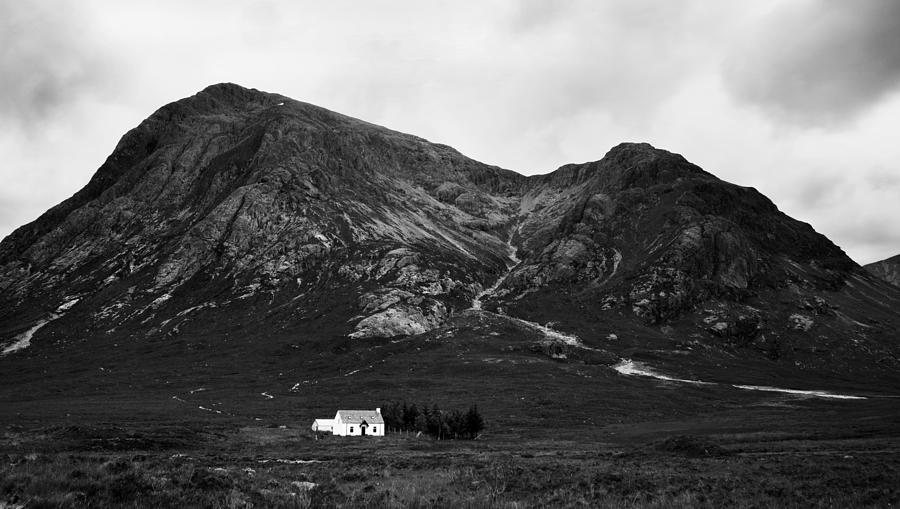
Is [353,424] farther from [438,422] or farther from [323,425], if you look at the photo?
[438,422]

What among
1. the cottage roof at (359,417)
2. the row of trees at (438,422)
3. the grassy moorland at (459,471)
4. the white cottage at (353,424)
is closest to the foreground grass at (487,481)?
the grassy moorland at (459,471)

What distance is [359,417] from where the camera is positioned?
104 metres

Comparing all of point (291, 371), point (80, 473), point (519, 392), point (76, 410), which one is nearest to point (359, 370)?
point (291, 371)

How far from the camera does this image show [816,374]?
199 meters

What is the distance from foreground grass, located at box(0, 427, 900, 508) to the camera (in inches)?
822

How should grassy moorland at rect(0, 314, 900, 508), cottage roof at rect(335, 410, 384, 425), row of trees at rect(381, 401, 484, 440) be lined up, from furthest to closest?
cottage roof at rect(335, 410, 384, 425)
row of trees at rect(381, 401, 484, 440)
grassy moorland at rect(0, 314, 900, 508)

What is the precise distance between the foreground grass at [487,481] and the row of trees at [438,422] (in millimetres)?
32728

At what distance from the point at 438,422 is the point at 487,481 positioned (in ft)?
215

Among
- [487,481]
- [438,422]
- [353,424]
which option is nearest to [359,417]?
[353,424]

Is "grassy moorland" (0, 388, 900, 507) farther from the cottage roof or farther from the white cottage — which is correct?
the cottage roof

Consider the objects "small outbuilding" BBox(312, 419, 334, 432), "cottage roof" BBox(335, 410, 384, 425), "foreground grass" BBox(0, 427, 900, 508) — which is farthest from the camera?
"cottage roof" BBox(335, 410, 384, 425)

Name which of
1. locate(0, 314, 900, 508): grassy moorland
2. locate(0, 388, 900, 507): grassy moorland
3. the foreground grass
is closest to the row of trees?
locate(0, 314, 900, 508): grassy moorland

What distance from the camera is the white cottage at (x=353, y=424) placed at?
101 meters

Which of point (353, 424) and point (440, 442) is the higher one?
Answer: point (353, 424)
